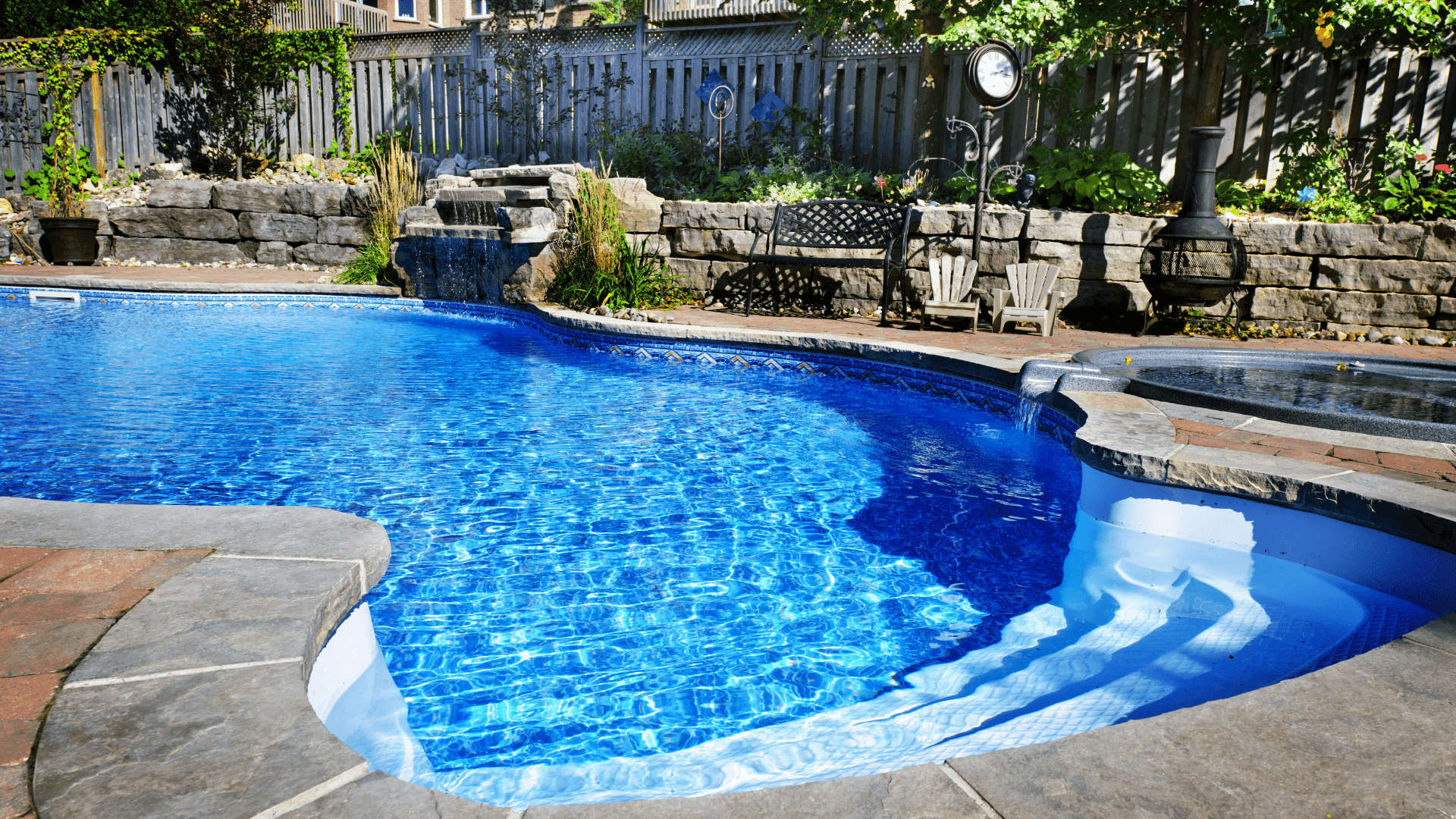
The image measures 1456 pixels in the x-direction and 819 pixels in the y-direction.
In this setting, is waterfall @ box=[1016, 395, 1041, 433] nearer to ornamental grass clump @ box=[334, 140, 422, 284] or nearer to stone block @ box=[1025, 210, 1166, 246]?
stone block @ box=[1025, 210, 1166, 246]

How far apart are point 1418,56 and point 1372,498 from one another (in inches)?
236

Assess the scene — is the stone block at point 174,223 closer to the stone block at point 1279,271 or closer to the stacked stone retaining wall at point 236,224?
the stacked stone retaining wall at point 236,224

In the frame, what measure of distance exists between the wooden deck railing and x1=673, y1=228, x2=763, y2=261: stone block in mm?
12024

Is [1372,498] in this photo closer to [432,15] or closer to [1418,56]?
[1418,56]

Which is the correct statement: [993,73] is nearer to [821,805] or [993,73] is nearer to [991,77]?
[991,77]

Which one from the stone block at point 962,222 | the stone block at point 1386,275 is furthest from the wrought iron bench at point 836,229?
the stone block at point 1386,275

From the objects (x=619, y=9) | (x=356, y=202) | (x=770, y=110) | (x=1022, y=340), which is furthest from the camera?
(x=619, y=9)

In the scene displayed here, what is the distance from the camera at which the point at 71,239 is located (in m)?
8.93

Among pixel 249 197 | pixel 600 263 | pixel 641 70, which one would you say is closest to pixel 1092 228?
pixel 600 263

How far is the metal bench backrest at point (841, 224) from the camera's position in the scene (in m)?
6.57

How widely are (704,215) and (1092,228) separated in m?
2.96

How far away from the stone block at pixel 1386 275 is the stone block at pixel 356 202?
28.0ft

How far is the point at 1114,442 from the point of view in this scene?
257cm

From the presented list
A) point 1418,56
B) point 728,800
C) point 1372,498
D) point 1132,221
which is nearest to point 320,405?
point 728,800
